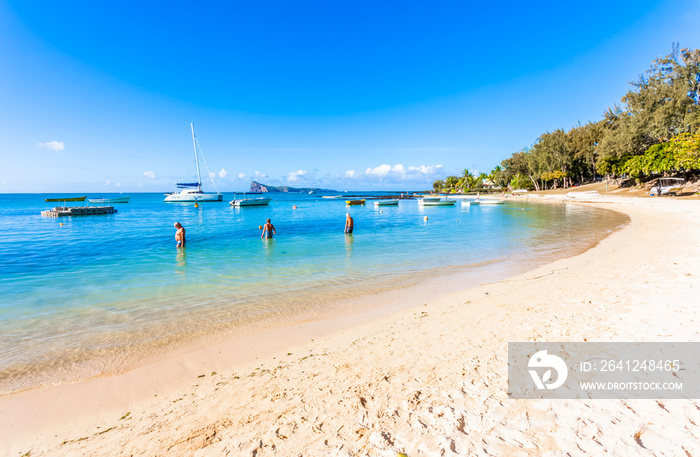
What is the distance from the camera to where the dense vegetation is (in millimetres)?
45219

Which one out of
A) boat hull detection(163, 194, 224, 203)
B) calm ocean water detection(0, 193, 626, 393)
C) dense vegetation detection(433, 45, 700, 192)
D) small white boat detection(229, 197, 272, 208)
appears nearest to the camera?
calm ocean water detection(0, 193, 626, 393)

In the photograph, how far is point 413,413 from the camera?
373 cm

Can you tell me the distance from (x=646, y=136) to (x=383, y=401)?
7766cm

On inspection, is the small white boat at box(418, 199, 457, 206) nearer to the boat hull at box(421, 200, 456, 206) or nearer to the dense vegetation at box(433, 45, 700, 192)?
the boat hull at box(421, 200, 456, 206)

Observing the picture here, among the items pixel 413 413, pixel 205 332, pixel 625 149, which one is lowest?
pixel 205 332

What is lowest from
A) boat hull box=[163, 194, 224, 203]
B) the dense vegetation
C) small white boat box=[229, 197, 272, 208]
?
small white boat box=[229, 197, 272, 208]

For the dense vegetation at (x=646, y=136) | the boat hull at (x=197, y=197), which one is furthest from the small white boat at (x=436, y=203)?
the boat hull at (x=197, y=197)

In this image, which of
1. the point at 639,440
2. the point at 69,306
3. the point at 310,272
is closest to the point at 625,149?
the point at 310,272

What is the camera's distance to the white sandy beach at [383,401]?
3.26 m

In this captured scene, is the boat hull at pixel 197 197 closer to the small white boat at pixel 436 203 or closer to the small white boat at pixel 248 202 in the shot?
the small white boat at pixel 248 202

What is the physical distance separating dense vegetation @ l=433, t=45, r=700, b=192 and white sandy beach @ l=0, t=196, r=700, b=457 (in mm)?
48106

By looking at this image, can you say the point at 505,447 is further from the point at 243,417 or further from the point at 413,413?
the point at 243,417

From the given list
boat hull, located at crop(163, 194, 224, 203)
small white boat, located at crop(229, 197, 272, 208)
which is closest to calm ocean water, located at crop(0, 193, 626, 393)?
small white boat, located at crop(229, 197, 272, 208)

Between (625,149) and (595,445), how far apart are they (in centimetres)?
7406
